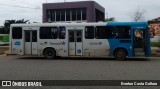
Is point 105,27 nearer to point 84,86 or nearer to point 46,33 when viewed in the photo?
point 46,33

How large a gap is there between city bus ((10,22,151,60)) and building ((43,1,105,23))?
130ft

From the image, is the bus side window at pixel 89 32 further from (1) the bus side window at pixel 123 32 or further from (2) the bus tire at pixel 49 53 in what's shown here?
(2) the bus tire at pixel 49 53

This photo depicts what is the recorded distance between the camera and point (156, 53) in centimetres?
3067

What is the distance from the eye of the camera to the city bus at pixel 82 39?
2497cm

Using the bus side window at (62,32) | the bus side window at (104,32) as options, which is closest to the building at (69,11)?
the bus side window at (62,32)

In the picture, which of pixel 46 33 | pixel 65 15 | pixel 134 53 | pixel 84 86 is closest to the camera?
pixel 84 86

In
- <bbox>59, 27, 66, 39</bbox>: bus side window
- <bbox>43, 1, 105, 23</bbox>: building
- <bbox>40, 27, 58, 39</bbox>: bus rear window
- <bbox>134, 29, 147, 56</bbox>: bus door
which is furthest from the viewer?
<bbox>43, 1, 105, 23</bbox>: building

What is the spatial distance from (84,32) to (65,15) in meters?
42.7

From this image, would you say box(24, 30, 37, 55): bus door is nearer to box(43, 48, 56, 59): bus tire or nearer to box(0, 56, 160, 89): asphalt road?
box(43, 48, 56, 59): bus tire

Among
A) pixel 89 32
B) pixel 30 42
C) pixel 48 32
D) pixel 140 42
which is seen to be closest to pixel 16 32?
pixel 30 42

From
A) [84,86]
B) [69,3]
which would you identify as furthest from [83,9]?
[84,86]

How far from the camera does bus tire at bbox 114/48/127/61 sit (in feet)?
82.5

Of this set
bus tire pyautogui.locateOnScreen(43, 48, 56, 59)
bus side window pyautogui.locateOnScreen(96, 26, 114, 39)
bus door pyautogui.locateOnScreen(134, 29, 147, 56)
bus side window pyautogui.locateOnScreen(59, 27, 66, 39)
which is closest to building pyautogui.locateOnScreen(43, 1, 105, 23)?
bus tire pyautogui.locateOnScreen(43, 48, 56, 59)

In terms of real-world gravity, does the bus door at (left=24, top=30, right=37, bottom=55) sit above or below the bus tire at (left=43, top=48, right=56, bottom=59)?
above
